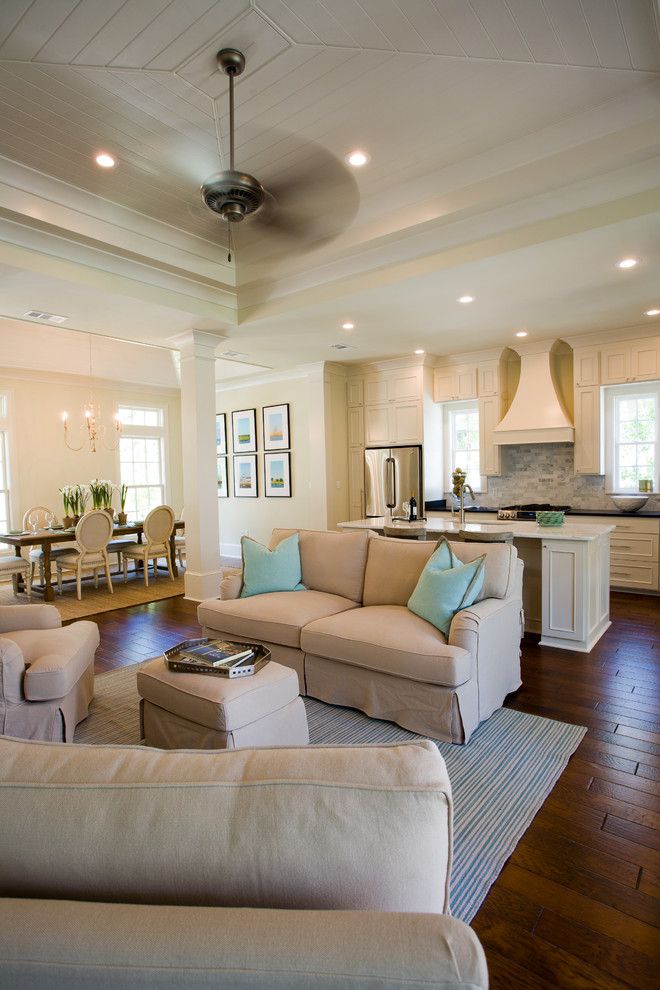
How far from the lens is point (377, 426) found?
750cm

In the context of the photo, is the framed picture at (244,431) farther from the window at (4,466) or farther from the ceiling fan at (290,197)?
the ceiling fan at (290,197)

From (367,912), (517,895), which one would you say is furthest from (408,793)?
(517,895)

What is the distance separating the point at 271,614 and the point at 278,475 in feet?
16.4

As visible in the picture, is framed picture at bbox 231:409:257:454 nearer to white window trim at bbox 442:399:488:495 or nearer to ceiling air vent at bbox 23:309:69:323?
white window trim at bbox 442:399:488:495

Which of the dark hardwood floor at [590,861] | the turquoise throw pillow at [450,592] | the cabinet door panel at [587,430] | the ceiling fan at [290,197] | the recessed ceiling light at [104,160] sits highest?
the recessed ceiling light at [104,160]

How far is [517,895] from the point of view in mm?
1693

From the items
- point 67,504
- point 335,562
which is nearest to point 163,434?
point 67,504

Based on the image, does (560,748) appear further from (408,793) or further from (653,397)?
(653,397)

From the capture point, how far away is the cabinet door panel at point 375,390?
7.44 m

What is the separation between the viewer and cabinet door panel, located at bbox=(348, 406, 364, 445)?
765 cm

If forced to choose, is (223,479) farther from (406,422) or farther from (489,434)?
(489,434)

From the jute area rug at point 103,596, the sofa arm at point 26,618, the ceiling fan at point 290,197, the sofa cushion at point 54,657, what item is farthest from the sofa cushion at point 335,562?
the jute area rug at point 103,596

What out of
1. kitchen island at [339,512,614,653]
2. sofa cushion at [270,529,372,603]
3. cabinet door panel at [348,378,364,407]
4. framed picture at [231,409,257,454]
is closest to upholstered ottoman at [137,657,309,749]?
sofa cushion at [270,529,372,603]

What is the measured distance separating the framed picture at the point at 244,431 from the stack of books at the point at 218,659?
607 cm
